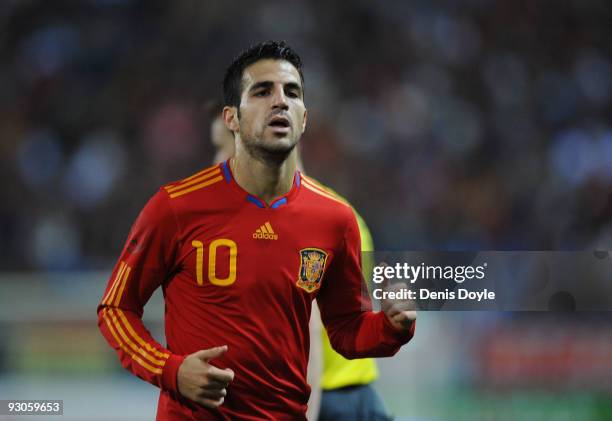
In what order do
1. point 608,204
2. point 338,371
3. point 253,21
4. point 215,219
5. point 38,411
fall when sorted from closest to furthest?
point 215,219 → point 338,371 → point 38,411 → point 608,204 → point 253,21

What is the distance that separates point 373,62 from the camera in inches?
354

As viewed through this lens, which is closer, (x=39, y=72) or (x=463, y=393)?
(x=463, y=393)

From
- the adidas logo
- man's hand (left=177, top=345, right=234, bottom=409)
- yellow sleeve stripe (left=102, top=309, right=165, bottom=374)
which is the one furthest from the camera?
the adidas logo

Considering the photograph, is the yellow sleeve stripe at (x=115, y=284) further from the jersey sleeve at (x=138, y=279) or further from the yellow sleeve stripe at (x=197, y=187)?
the yellow sleeve stripe at (x=197, y=187)

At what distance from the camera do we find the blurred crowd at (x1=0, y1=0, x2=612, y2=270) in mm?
7840

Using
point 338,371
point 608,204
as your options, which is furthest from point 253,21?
point 338,371

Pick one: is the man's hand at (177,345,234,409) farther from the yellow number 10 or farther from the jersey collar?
the jersey collar

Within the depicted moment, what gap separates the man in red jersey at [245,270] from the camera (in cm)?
240

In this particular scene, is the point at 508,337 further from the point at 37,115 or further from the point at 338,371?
the point at 37,115

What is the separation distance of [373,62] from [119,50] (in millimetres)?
2616

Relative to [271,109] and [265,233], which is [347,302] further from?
[271,109]

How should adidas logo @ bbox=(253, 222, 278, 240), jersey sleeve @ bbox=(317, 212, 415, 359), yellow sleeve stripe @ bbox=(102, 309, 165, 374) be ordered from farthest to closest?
jersey sleeve @ bbox=(317, 212, 415, 359), adidas logo @ bbox=(253, 222, 278, 240), yellow sleeve stripe @ bbox=(102, 309, 165, 374)

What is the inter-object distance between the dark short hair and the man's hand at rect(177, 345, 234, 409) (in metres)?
0.80

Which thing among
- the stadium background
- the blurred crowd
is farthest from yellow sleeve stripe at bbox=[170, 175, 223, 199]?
the blurred crowd
